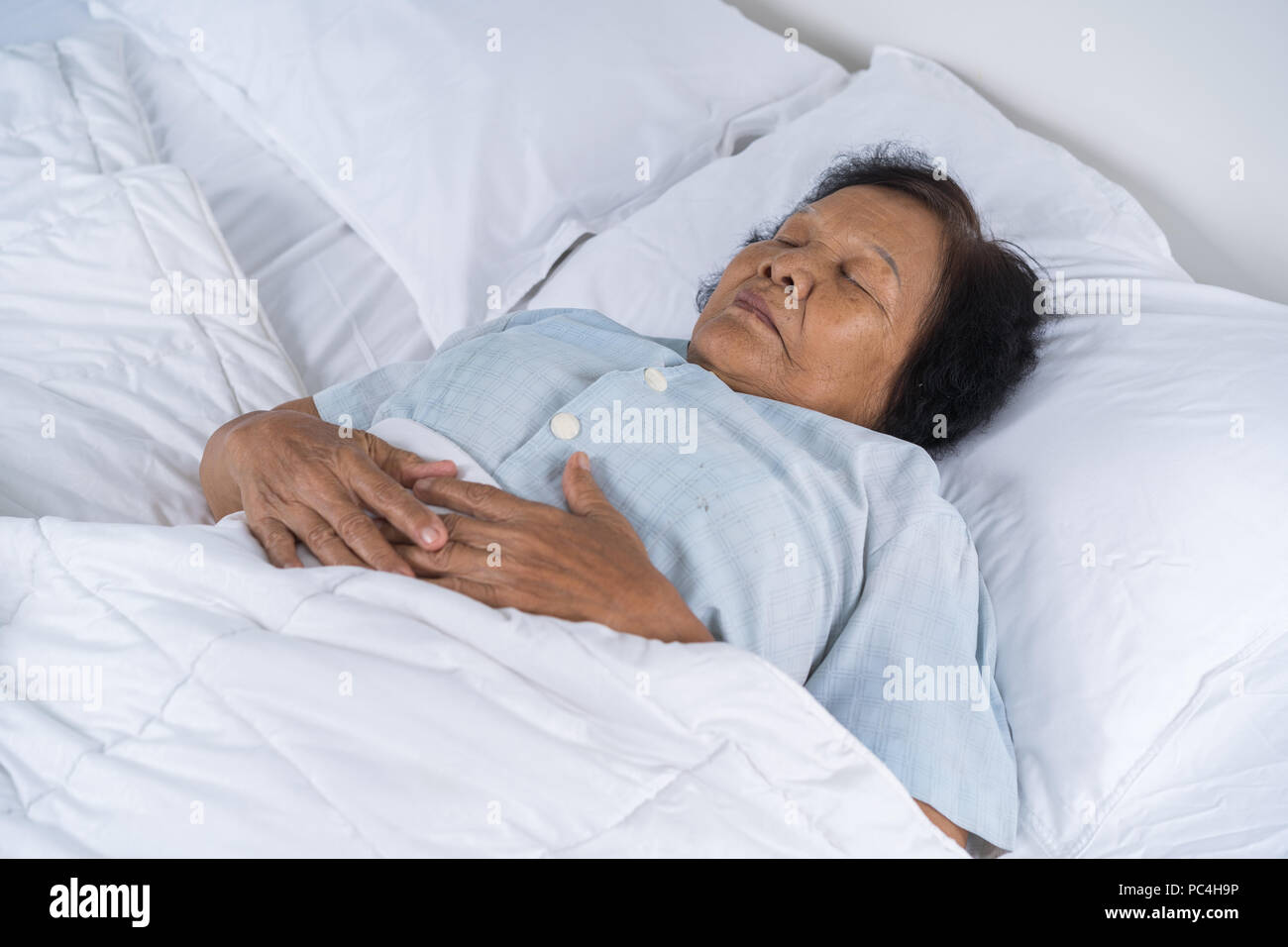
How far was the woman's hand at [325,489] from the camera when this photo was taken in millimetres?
925

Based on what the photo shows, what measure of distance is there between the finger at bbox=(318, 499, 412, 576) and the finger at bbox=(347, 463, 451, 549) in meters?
0.01

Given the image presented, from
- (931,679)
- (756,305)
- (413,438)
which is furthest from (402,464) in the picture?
(931,679)

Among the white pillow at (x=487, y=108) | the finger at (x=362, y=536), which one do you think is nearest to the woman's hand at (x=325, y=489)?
the finger at (x=362, y=536)

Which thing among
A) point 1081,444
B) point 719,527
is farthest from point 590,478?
point 1081,444

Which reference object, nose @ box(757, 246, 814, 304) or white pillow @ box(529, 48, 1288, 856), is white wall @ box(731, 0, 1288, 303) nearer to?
white pillow @ box(529, 48, 1288, 856)

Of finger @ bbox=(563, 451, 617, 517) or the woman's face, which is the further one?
the woman's face

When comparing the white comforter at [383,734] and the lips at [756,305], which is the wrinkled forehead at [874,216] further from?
the white comforter at [383,734]

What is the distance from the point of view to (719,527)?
990 mm

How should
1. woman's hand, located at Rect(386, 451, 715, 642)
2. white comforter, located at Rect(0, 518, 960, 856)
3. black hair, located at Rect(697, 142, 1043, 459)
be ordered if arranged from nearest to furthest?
white comforter, located at Rect(0, 518, 960, 856), woman's hand, located at Rect(386, 451, 715, 642), black hair, located at Rect(697, 142, 1043, 459)

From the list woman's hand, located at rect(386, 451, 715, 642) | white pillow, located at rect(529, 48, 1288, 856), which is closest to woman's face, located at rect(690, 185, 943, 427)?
white pillow, located at rect(529, 48, 1288, 856)

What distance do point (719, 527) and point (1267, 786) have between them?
1.83ft

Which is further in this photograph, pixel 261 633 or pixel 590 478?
pixel 590 478

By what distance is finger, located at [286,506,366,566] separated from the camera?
92 cm
